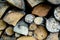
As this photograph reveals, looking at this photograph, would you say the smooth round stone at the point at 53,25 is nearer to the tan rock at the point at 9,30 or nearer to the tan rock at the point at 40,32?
the tan rock at the point at 40,32

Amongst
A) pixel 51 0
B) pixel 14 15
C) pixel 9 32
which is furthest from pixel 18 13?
pixel 51 0

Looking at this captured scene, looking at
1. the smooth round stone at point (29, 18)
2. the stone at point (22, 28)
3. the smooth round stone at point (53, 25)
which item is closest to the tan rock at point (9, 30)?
the stone at point (22, 28)

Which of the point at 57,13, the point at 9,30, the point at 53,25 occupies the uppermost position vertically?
the point at 57,13

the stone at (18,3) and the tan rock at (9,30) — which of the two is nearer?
the stone at (18,3)

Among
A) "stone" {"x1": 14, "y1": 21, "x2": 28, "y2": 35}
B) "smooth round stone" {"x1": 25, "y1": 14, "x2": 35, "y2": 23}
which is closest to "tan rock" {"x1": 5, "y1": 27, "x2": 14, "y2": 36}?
"stone" {"x1": 14, "y1": 21, "x2": 28, "y2": 35}

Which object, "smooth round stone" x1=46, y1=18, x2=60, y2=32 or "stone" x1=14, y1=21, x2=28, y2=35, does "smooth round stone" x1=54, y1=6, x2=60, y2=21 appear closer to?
"smooth round stone" x1=46, y1=18, x2=60, y2=32

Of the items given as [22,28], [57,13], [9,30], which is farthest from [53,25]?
[9,30]

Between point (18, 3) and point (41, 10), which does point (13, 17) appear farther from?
point (41, 10)

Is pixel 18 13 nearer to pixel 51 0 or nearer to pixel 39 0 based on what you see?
pixel 39 0
